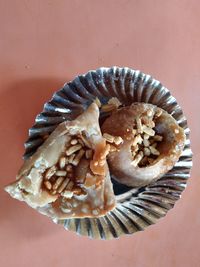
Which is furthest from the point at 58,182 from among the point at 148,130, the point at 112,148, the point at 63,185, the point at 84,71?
the point at 84,71

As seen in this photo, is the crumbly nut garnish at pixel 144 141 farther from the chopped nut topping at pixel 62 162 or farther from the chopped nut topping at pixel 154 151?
the chopped nut topping at pixel 62 162

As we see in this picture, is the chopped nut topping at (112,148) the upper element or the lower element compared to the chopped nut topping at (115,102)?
lower

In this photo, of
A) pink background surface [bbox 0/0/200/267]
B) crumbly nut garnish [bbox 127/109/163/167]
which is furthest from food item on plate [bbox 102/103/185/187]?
pink background surface [bbox 0/0/200/267]

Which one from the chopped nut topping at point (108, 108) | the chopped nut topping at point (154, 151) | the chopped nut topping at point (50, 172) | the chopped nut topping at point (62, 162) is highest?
the chopped nut topping at point (108, 108)

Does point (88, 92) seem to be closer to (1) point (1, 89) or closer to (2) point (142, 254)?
(1) point (1, 89)

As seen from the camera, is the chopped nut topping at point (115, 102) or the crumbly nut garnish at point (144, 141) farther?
the chopped nut topping at point (115, 102)

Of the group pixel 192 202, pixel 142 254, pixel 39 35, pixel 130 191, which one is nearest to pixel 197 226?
pixel 192 202

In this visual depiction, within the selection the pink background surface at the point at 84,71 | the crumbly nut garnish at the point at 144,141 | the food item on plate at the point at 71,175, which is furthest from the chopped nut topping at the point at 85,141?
the pink background surface at the point at 84,71
